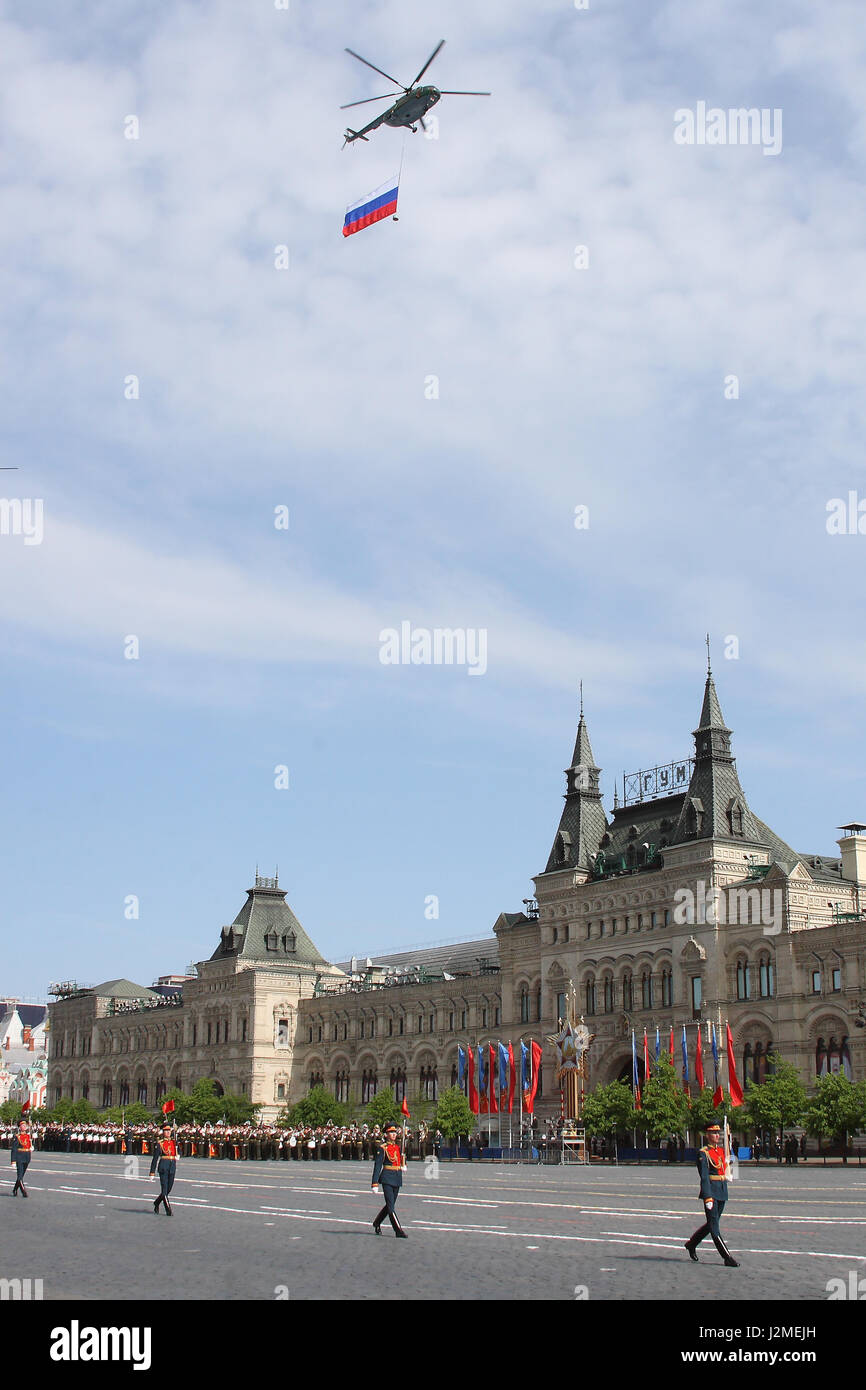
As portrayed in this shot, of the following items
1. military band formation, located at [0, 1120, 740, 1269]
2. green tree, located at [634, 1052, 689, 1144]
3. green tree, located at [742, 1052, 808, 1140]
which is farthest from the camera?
green tree, located at [634, 1052, 689, 1144]

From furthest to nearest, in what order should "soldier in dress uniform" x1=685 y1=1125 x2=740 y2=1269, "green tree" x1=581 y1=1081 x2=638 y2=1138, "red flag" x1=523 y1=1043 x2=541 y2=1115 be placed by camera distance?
"red flag" x1=523 y1=1043 x2=541 y2=1115, "green tree" x1=581 y1=1081 x2=638 y2=1138, "soldier in dress uniform" x1=685 y1=1125 x2=740 y2=1269

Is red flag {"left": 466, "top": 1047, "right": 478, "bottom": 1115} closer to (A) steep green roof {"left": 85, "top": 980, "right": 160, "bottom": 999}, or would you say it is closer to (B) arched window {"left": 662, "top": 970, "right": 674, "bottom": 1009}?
(B) arched window {"left": 662, "top": 970, "right": 674, "bottom": 1009}

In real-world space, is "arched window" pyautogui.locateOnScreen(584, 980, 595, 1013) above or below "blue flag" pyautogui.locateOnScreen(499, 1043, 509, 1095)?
above

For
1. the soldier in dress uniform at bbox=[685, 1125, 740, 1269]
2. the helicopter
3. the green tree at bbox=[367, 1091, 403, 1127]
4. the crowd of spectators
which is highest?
the helicopter

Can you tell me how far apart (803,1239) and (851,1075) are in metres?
49.3

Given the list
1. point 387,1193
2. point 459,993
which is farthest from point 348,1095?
point 387,1193

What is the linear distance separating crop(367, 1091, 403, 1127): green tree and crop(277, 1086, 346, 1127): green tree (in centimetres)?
367

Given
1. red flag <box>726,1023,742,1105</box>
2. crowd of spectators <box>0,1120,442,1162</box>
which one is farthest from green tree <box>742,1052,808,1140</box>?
crowd of spectators <box>0,1120,442,1162</box>

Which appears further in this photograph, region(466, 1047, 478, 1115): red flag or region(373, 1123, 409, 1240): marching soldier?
region(466, 1047, 478, 1115): red flag

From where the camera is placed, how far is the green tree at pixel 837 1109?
60.5 m

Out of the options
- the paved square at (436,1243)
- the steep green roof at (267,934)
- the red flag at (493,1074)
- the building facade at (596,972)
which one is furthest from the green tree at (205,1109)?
the paved square at (436,1243)

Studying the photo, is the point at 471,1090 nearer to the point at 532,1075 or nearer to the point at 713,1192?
the point at 532,1075

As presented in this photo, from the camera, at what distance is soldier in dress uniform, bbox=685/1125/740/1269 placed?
18.2 metres
